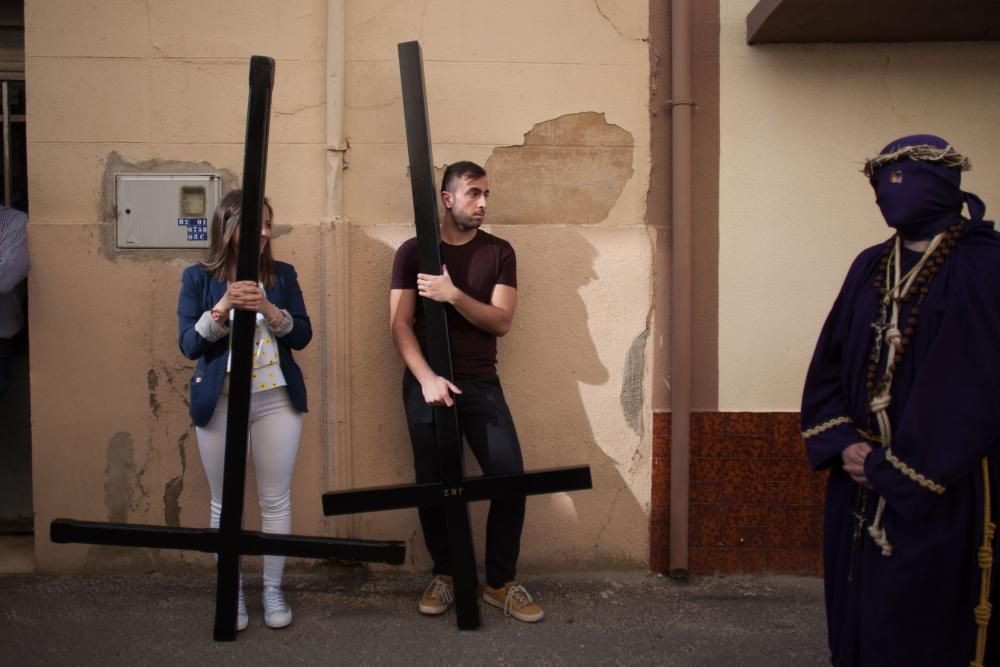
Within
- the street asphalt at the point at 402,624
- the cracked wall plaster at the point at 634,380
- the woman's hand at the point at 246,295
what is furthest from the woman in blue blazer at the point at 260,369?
the cracked wall plaster at the point at 634,380

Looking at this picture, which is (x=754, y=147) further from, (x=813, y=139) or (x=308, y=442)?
(x=308, y=442)

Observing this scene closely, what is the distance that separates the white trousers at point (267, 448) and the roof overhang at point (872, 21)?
2617mm

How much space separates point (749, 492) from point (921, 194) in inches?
80.8

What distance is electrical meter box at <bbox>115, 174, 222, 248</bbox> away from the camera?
4102mm

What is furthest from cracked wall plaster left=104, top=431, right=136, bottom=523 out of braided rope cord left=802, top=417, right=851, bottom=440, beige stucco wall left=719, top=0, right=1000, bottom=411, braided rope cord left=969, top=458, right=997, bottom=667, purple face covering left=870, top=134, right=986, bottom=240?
braided rope cord left=969, top=458, right=997, bottom=667

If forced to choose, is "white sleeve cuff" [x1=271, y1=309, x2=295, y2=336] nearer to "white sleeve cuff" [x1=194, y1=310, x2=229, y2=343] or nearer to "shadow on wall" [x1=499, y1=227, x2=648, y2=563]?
"white sleeve cuff" [x1=194, y1=310, x2=229, y2=343]

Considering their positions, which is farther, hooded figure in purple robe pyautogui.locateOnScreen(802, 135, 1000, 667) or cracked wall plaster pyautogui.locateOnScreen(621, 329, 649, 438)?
cracked wall plaster pyautogui.locateOnScreen(621, 329, 649, 438)

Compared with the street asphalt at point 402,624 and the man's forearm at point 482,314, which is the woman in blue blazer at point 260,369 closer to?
the street asphalt at point 402,624

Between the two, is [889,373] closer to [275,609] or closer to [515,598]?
[515,598]

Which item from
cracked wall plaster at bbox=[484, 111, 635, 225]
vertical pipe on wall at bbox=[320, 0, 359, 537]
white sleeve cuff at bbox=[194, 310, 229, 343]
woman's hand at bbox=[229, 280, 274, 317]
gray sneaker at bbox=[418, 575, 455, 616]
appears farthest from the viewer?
cracked wall plaster at bbox=[484, 111, 635, 225]

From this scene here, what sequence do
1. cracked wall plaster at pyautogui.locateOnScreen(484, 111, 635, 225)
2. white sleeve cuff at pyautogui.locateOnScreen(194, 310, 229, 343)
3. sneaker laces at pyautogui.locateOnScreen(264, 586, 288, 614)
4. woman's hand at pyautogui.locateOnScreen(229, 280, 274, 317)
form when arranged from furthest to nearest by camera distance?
1. cracked wall plaster at pyautogui.locateOnScreen(484, 111, 635, 225)
2. sneaker laces at pyautogui.locateOnScreen(264, 586, 288, 614)
3. white sleeve cuff at pyautogui.locateOnScreen(194, 310, 229, 343)
4. woman's hand at pyautogui.locateOnScreen(229, 280, 274, 317)

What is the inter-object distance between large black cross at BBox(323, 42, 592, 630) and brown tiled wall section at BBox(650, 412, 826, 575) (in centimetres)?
96

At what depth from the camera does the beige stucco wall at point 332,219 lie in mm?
4105

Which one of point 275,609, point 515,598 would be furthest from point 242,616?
point 515,598
